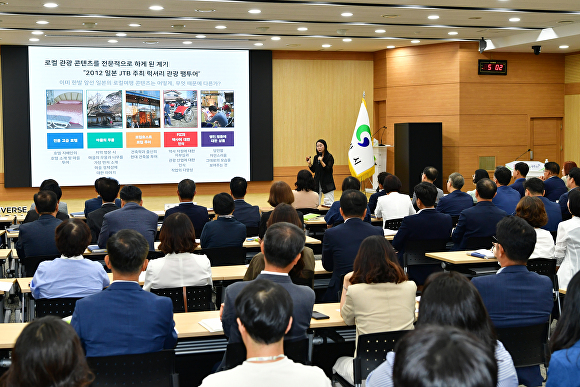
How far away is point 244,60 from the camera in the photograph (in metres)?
12.6

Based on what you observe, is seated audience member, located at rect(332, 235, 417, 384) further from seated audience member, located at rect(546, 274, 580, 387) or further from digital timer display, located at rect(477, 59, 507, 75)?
digital timer display, located at rect(477, 59, 507, 75)

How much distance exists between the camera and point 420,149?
11.7 m

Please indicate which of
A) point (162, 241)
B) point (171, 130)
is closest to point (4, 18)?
point (171, 130)

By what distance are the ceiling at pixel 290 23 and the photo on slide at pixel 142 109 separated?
993 millimetres

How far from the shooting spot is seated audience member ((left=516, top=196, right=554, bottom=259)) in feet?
15.8

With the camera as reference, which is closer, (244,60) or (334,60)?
(244,60)

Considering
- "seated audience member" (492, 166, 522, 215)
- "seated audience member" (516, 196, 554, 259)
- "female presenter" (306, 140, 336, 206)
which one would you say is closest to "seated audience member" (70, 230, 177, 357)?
"seated audience member" (516, 196, 554, 259)

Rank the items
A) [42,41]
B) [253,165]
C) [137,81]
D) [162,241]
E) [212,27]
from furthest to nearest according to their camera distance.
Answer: [253,165] → [137,81] → [42,41] → [212,27] → [162,241]

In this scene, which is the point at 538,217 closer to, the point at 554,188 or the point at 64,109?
the point at 554,188

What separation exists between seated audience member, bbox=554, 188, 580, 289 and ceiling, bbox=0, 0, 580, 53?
14.1 feet

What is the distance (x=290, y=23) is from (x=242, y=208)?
423 centimetres

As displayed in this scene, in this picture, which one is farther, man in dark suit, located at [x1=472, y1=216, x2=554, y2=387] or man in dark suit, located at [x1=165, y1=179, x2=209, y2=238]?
man in dark suit, located at [x1=165, y1=179, x2=209, y2=238]

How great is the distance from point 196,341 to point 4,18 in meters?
7.37

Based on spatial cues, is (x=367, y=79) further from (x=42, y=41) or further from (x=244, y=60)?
(x=42, y=41)
